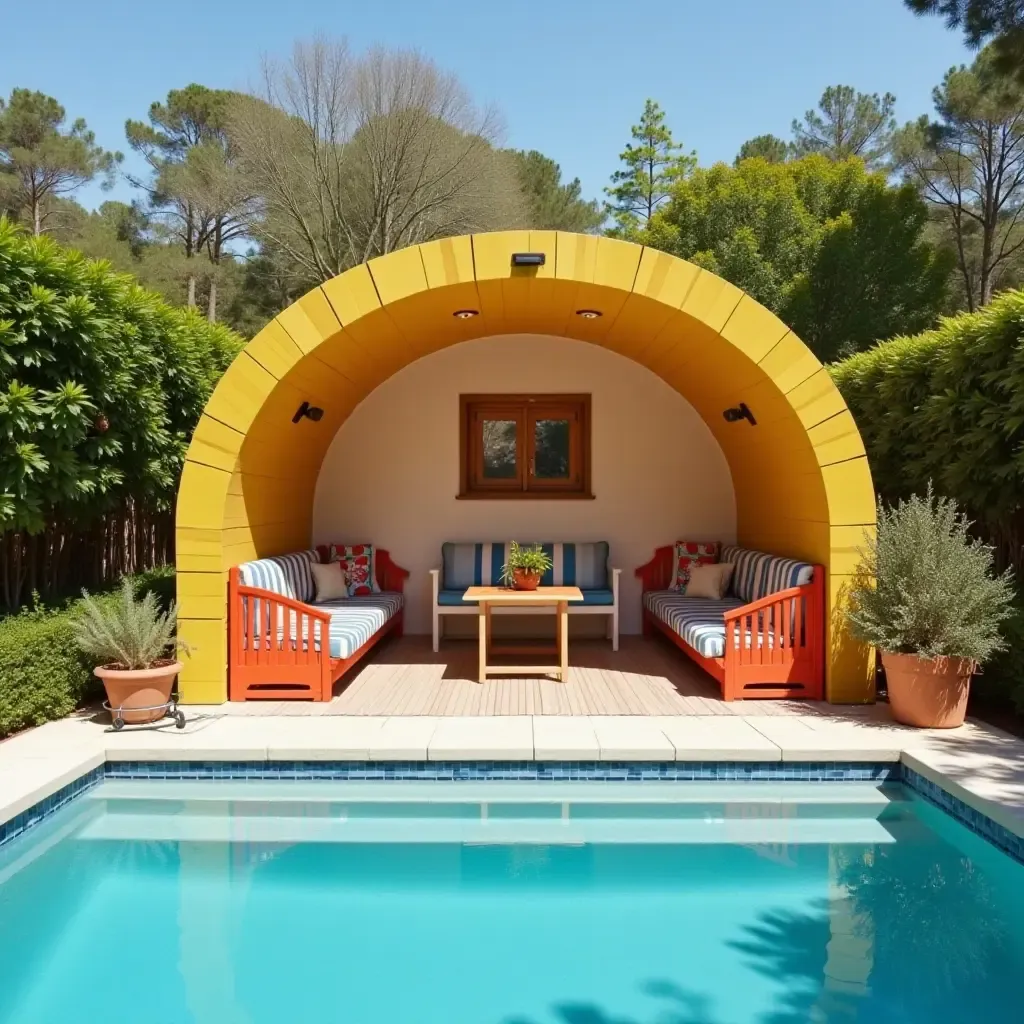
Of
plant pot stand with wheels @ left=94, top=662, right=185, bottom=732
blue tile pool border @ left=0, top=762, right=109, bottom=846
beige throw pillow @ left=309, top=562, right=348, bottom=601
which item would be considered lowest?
blue tile pool border @ left=0, top=762, right=109, bottom=846

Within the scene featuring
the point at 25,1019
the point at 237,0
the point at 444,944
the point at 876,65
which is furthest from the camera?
the point at 876,65

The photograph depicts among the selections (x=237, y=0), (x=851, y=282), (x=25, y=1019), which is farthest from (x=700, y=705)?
(x=851, y=282)

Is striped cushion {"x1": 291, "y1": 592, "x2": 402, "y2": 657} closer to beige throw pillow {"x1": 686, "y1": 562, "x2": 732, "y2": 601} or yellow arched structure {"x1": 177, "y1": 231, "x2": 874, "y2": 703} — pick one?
yellow arched structure {"x1": 177, "y1": 231, "x2": 874, "y2": 703}

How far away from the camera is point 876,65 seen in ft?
40.0

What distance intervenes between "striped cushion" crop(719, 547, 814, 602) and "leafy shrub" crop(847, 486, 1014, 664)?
750 millimetres

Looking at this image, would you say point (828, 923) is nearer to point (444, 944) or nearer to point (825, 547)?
point (444, 944)

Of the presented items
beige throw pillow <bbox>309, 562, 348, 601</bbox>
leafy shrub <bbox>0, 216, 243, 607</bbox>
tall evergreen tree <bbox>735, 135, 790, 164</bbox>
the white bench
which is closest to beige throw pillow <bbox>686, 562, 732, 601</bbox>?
the white bench

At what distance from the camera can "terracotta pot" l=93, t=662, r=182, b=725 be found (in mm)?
5812

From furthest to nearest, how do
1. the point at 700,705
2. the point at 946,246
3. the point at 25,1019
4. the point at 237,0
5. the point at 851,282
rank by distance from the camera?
A: 1. the point at 946,246
2. the point at 851,282
3. the point at 237,0
4. the point at 700,705
5. the point at 25,1019

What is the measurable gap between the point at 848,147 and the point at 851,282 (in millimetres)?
9628

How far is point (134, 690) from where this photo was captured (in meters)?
5.86

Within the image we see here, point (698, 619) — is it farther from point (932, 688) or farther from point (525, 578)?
point (932, 688)

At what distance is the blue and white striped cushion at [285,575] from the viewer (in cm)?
695

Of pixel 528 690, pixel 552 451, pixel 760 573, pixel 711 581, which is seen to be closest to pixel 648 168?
pixel 552 451
